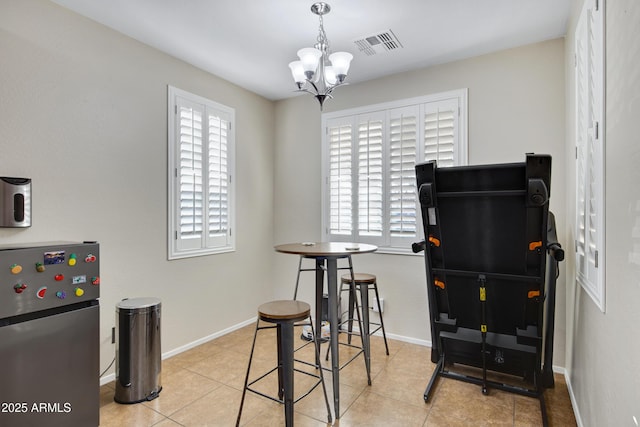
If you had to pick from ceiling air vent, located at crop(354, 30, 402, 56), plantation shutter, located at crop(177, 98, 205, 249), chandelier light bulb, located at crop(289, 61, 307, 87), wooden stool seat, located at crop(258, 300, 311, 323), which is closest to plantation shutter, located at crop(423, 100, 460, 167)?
ceiling air vent, located at crop(354, 30, 402, 56)

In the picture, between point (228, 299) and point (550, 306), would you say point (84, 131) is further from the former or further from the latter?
point (550, 306)

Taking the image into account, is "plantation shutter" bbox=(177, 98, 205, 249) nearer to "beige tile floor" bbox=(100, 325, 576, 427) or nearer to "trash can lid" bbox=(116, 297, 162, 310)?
"trash can lid" bbox=(116, 297, 162, 310)

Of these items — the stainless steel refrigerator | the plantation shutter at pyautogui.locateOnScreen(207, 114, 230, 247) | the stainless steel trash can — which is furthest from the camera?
the plantation shutter at pyautogui.locateOnScreen(207, 114, 230, 247)

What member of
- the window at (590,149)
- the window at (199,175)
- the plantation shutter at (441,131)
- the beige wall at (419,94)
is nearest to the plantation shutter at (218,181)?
the window at (199,175)

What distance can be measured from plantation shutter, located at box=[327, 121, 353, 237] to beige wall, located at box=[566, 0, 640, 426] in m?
2.56

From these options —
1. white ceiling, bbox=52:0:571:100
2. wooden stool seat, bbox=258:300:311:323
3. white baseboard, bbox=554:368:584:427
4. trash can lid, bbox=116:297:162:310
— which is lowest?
white baseboard, bbox=554:368:584:427

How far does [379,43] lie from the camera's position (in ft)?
10.3

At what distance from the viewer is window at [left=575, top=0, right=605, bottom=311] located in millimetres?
1711

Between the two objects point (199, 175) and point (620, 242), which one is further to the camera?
point (199, 175)

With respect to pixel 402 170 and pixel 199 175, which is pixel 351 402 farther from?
pixel 199 175

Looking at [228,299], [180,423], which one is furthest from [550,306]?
[228,299]

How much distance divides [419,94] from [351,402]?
9.79 feet

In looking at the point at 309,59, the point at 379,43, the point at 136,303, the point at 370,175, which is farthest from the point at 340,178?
the point at 136,303

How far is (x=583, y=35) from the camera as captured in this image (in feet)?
7.13
